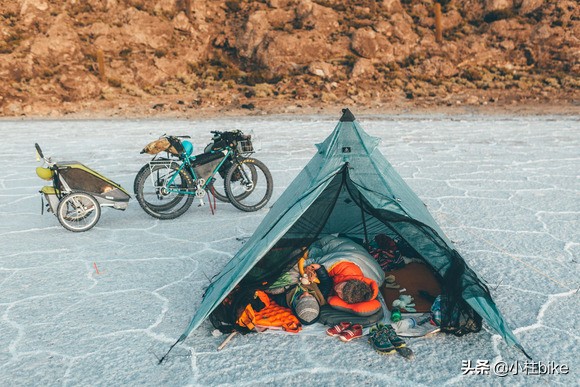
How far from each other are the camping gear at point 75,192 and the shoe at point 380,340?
3.73m

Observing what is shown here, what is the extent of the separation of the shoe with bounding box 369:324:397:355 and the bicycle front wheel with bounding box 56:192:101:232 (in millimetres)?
3739

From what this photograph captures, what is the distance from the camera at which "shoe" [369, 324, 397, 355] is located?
3039mm

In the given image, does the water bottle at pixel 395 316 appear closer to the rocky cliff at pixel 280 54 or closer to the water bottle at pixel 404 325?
the water bottle at pixel 404 325

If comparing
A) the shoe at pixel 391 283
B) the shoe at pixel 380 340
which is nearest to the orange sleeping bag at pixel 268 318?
the shoe at pixel 380 340

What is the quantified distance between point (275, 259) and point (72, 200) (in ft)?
10.00

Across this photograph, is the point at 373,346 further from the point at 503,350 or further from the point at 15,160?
the point at 15,160

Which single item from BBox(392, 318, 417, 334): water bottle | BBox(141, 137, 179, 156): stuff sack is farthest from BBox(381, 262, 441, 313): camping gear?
BBox(141, 137, 179, 156): stuff sack

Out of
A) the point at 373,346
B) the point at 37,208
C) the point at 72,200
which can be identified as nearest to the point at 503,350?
the point at 373,346

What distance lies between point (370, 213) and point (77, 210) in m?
3.58

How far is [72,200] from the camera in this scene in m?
5.60

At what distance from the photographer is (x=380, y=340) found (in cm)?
310

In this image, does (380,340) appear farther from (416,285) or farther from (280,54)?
(280,54)

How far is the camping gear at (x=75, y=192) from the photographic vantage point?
5.53m

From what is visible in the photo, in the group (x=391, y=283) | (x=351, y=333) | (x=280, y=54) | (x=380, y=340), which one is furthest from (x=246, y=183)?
(x=280, y=54)
